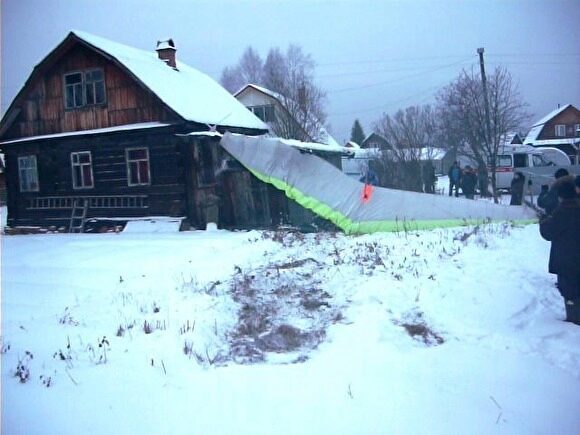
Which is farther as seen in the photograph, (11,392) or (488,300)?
(488,300)

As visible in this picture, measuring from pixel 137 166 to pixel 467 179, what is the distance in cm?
1003

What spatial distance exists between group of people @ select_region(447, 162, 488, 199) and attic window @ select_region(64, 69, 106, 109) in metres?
11.2

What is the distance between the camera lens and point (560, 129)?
3128cm

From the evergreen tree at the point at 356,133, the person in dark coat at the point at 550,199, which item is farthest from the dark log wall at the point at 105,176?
the evergreen tree at the point at 356,133

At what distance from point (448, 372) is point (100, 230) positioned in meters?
11.9

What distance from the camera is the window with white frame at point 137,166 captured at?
13117mm

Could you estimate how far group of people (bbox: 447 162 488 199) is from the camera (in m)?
14.7

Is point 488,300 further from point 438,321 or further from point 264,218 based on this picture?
point 264,218

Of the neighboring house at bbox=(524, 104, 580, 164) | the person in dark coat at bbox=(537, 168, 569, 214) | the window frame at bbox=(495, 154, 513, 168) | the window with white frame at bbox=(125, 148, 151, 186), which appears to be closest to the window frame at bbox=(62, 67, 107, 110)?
the window with white frame at bbox=(125, 148, 151, 186)

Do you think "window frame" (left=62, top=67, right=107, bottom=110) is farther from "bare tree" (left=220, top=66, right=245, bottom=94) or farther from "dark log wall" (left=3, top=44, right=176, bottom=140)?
"bare tree" (left=220, top=66, right=245, bottom=94)

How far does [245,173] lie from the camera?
11.2 meters

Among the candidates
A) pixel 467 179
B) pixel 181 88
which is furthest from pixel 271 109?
pixel 467 179

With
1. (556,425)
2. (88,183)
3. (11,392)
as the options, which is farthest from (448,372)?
(88,183)

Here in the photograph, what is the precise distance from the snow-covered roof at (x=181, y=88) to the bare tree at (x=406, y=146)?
7120 millimetres
